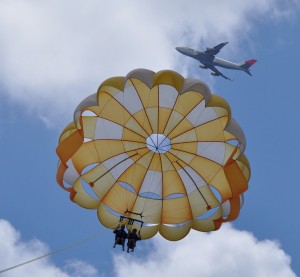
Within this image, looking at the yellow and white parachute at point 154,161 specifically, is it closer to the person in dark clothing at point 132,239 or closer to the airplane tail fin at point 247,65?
the person in dark clothing at point 132,239

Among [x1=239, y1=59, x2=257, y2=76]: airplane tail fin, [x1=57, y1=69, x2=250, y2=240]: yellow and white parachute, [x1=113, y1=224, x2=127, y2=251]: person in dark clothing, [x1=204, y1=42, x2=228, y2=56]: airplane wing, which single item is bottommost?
[x1=113, y1=224, x2=127, y2=251]: person in dark clothing

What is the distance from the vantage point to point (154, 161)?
18.9m

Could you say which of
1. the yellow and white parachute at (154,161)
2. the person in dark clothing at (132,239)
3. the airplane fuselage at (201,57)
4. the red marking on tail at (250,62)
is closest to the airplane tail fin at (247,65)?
the red marking on tail at (250,62)

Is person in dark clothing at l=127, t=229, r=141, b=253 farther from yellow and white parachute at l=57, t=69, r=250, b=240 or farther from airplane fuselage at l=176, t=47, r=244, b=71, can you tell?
airplane fuselage at l=176, t=47, r=244, b=71

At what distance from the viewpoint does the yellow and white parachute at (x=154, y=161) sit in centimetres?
1748

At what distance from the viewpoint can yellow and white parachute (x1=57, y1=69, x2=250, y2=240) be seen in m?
17.5

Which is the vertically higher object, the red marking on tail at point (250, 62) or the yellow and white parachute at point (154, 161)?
the red marking on tail at point (250, 62)

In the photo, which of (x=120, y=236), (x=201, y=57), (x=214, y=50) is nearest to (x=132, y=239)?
(x=120, y=236)

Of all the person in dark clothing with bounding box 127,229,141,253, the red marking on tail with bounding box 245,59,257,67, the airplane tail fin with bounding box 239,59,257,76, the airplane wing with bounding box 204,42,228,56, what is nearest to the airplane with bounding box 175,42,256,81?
the airplane wing with bounding box 204,42,228,56

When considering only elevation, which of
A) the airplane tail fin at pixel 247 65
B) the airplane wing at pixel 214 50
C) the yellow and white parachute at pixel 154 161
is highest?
the airplane tail fin at pixel 247 65

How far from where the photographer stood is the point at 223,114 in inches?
678

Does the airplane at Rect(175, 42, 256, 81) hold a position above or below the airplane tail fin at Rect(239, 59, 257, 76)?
below

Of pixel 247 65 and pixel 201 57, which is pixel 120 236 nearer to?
pixel 201 57

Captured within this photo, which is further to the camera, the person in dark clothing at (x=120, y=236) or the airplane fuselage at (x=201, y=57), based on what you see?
the airplane fuselage at (x=201, y=57)
